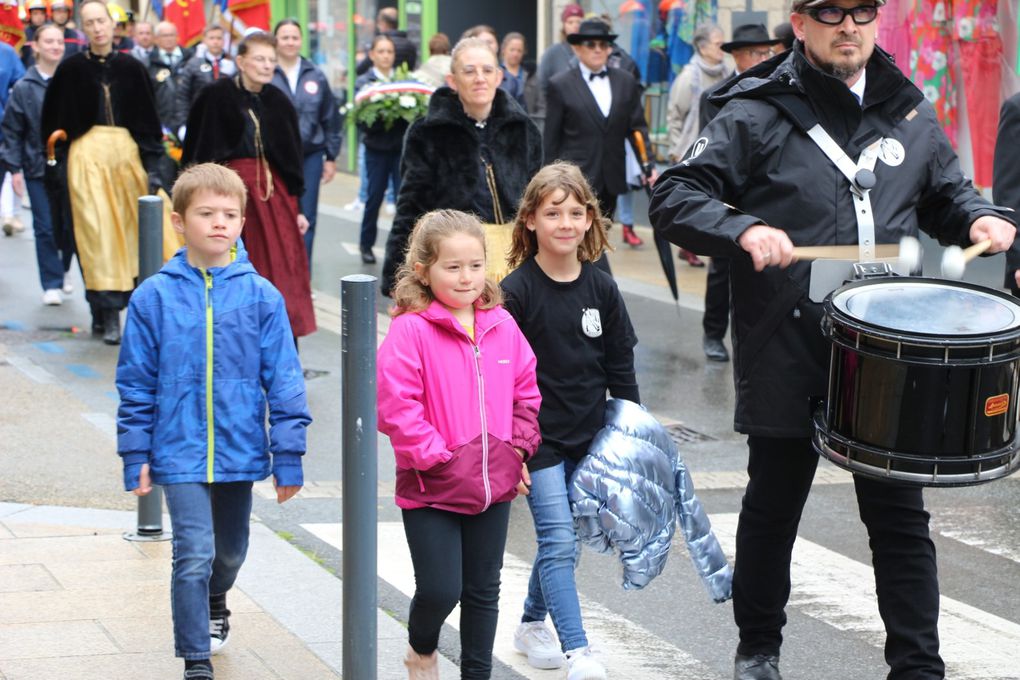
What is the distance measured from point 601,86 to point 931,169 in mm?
7773

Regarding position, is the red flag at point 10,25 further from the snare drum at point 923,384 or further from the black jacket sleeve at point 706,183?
the snare drum at point 923,384

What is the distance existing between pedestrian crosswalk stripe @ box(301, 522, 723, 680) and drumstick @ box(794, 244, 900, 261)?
1.39 m

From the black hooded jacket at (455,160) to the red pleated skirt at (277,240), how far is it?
198 cm

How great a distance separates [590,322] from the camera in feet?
16.1

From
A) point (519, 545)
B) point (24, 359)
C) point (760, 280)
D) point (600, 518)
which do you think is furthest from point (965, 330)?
point (24, 359)

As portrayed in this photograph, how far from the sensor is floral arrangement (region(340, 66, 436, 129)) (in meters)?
14.4

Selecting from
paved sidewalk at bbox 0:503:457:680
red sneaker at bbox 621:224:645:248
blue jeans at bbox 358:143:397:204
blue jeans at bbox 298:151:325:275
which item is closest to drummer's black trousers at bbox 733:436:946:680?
paved sidewalk at bbox 0:503:457:680

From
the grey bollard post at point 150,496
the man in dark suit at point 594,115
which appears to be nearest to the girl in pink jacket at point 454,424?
the grey bollard post at point 150,496

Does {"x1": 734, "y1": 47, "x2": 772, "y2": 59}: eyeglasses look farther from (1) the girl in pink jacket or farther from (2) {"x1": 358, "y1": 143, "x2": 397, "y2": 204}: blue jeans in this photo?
(1) the girl in pink jacket

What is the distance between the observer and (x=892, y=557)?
174 inches

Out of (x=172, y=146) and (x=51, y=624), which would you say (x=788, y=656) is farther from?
(x=172, y=146)

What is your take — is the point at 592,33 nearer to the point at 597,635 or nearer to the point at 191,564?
the point at 597,635

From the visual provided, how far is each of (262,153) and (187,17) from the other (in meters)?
8.09

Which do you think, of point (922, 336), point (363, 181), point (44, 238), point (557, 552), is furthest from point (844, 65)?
point (363, 181)
